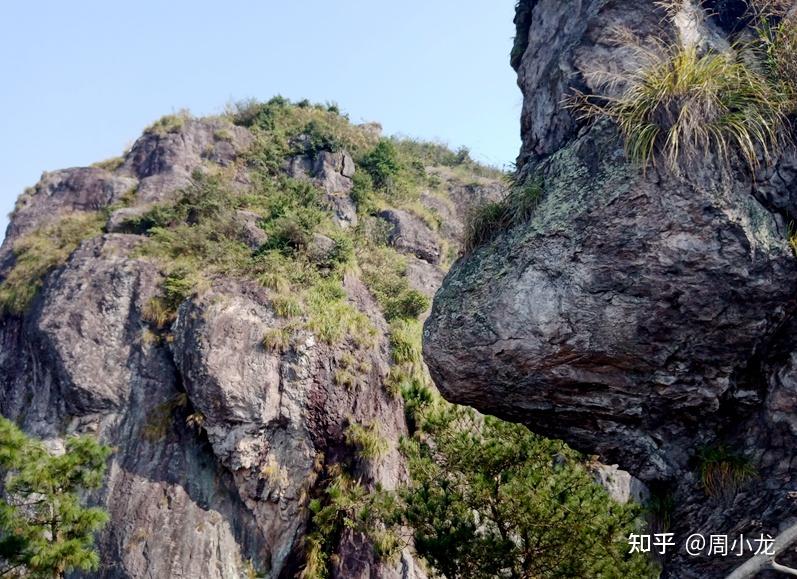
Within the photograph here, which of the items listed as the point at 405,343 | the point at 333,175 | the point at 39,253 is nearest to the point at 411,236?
the point at 333,175

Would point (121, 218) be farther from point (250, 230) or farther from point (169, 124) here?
point (169, 124)

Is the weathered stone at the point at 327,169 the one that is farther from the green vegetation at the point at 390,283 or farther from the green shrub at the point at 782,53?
the green shrub at the point at 782,53

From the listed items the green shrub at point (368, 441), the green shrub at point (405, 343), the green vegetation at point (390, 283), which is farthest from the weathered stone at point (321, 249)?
the green shrub at point (368, 441)

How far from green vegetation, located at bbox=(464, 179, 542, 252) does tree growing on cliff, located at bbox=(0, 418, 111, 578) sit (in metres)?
6.30

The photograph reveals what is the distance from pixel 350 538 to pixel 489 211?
26.8ft

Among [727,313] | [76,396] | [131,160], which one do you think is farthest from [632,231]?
[131,160]

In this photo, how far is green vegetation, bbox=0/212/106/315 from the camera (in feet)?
54.0

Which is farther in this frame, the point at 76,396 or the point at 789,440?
the point at 76,396

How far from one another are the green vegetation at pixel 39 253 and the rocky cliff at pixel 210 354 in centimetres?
6

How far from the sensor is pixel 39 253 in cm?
1756

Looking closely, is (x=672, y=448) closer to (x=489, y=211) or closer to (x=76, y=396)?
(x=489, y=211)

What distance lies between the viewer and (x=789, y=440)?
196 inches

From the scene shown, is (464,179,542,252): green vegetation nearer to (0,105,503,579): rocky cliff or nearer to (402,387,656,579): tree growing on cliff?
(402,387,656,579): tree growing on cliff

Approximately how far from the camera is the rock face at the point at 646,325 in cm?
501
